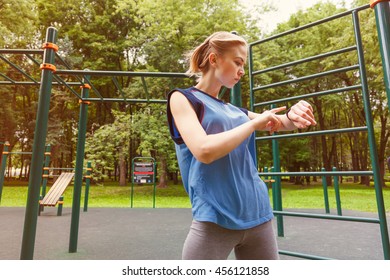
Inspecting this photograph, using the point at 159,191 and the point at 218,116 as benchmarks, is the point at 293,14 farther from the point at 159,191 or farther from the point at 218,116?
the point at 218,116

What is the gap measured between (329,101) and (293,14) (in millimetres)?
5650

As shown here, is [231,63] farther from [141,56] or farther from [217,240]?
[141,56]

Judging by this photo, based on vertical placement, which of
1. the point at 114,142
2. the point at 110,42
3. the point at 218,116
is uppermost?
the point at 110,42

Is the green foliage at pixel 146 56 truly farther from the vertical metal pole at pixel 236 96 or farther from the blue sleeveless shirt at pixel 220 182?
the blue sleeveless shirt at pixel 220 182

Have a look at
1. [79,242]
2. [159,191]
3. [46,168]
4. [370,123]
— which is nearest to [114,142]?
[159,191]

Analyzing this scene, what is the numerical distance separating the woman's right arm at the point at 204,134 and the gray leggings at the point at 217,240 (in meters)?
0.25

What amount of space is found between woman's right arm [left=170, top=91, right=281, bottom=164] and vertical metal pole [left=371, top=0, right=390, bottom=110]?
1.01 m

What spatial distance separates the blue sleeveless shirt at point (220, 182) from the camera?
35.5 inches

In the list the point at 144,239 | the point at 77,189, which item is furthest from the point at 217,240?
the point at 144,239

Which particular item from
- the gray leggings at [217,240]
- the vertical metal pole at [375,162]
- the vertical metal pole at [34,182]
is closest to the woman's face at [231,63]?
the gray leggings at [217,240]

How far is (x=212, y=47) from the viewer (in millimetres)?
997

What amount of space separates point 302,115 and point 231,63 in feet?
0.99

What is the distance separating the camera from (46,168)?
262 inches

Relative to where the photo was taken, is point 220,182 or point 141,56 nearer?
point 220,182
